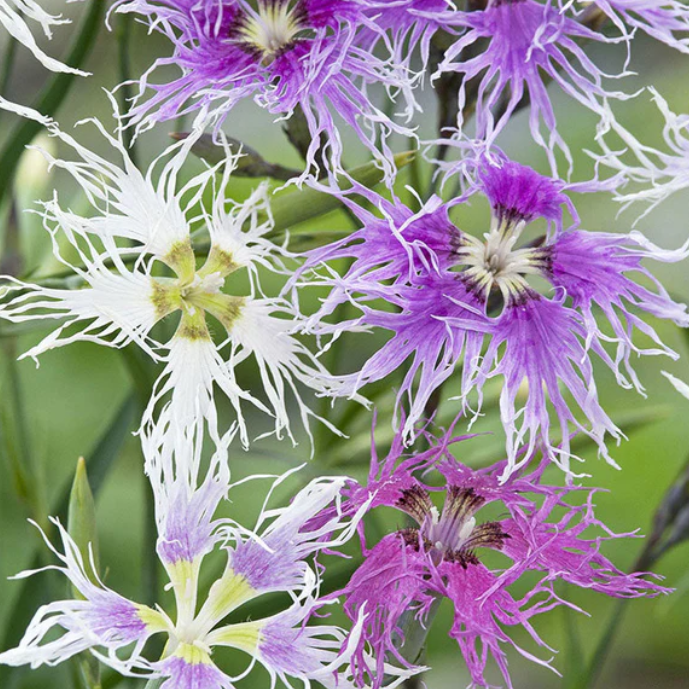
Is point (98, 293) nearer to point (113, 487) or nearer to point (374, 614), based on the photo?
point (374, 614)

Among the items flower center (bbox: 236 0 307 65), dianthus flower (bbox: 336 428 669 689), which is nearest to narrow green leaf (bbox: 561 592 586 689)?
dianthus flower (bbox: 336 428 669 689)

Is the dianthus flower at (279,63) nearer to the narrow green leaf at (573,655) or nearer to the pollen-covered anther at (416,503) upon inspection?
the pollen-covered anther at (416,503)

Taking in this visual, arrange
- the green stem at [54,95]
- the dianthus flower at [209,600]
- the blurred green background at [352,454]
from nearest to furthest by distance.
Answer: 1. the dianthus flower at [209,600]
2. the green stem at [54,95]
3. the blurred green background at [352,454]

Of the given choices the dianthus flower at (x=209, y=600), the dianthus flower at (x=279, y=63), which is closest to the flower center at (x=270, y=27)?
the dianthus flower at (x=279, y=63)

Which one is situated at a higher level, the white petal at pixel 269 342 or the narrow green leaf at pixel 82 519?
the white petal at pixel 269 342

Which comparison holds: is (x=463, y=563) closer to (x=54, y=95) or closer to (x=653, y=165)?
(x=653, y=165)

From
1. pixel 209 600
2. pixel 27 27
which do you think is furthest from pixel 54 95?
pixel 209 600
